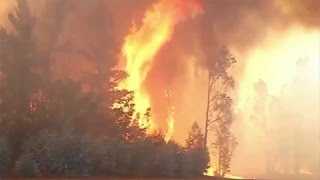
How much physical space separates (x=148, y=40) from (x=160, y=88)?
1.19 m

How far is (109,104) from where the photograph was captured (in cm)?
1466

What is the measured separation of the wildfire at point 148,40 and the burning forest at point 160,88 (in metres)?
0.02

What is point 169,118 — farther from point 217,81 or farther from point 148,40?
point 148,40

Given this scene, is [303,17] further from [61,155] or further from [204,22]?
[61,155]

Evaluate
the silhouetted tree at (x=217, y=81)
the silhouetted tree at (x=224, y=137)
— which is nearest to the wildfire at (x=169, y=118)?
the silhouetted tree at (x=217, y=81)

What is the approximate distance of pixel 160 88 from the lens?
14812 mm

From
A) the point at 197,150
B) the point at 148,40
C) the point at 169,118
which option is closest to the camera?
the point at 197,150

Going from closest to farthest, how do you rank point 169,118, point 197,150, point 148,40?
point 197,150
point 169,118
point 148,40

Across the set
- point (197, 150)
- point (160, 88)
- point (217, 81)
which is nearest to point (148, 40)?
point (160, 88)

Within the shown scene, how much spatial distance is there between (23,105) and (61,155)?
158 centimetres

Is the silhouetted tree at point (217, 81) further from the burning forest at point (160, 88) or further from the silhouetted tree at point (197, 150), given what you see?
the silhouetted tree at point (197, 150)

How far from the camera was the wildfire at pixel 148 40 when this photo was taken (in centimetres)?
1477

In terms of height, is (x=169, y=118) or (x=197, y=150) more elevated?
(x=169, y=118)

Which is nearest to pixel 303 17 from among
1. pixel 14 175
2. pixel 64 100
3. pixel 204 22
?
pixel 204 22
